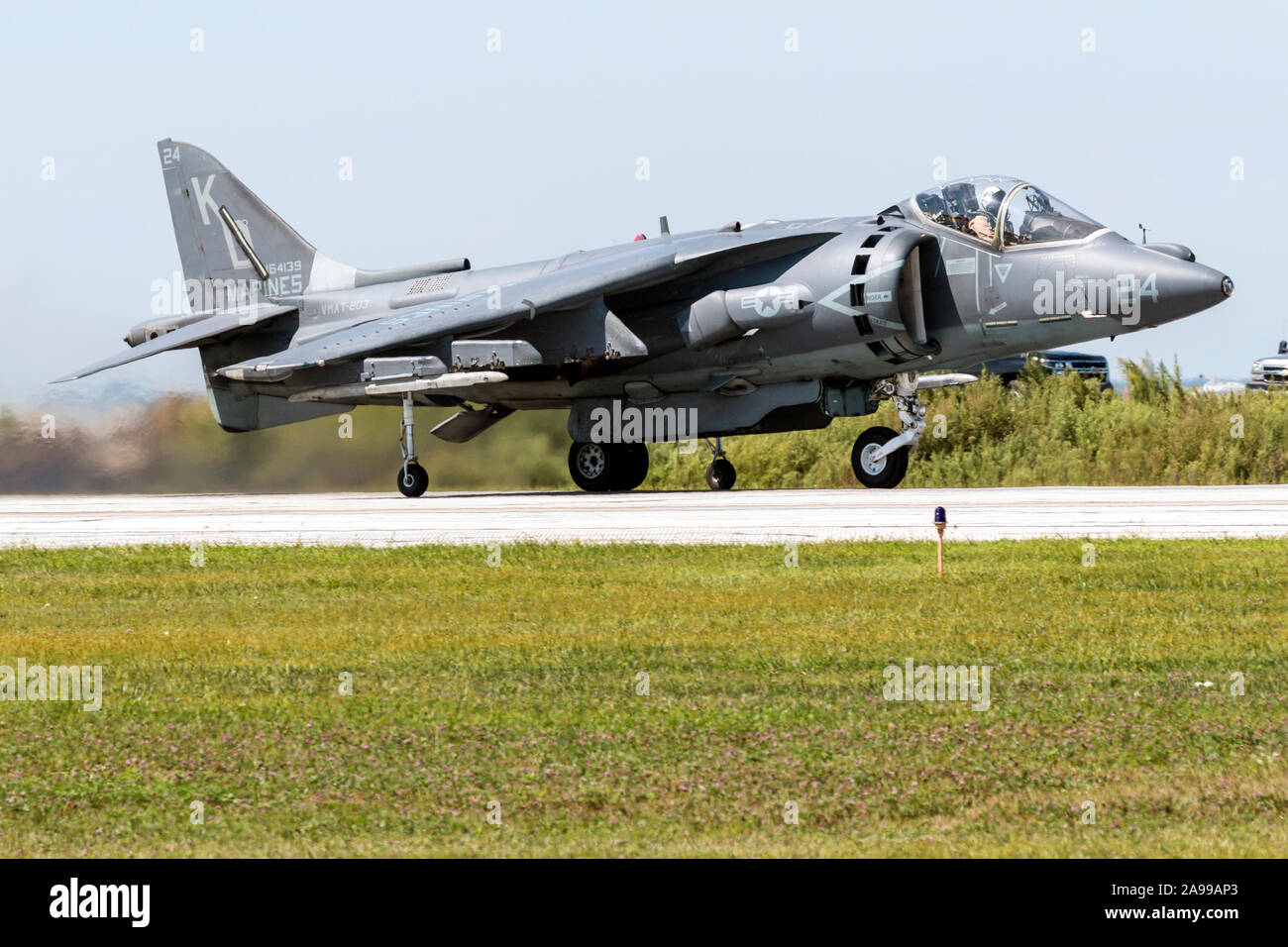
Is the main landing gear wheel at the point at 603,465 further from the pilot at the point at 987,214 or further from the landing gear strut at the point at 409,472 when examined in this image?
the pilot at the point at 987,214

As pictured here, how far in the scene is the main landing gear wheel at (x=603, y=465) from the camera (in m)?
24.5

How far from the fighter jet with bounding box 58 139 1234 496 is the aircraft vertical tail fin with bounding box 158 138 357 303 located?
9 centimetres

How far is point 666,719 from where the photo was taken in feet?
24.6

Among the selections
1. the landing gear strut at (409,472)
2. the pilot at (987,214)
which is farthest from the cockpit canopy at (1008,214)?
the landing gear strut at (409,472)

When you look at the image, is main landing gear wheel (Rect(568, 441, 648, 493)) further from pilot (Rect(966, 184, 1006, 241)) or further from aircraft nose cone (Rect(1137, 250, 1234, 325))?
aircraft nose cone (Rect(1137, 250, 1234, 325))

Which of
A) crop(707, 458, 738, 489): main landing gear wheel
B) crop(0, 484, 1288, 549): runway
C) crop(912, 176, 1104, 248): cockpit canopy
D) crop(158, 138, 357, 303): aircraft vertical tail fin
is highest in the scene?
crop(158, 138, 357, 303): aircraft vertical tail fin

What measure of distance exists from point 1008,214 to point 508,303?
7.03 meters

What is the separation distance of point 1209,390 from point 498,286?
43.3ft

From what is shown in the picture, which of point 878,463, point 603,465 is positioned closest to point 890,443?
point 878,463

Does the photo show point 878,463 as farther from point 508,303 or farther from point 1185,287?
point 508,303

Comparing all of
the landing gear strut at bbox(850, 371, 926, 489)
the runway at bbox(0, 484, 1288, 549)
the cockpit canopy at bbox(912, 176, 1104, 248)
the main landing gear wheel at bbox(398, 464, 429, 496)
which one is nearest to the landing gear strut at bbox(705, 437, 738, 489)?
the runway at bbox(0, 484, 1288, 549)

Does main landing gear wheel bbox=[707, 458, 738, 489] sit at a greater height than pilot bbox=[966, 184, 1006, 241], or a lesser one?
lesser

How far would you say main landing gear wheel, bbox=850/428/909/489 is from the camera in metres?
21.7
